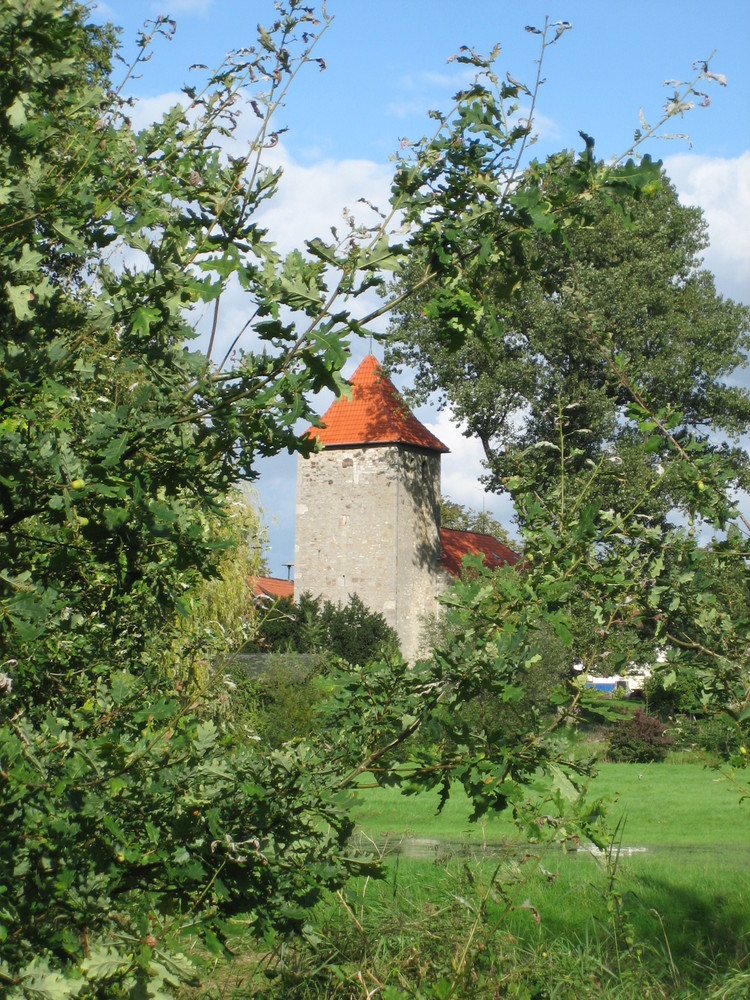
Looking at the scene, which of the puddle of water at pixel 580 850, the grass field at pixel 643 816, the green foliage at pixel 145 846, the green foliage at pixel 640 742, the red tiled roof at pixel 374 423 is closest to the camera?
the green foliage at pixel 145 846

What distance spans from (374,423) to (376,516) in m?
3.82

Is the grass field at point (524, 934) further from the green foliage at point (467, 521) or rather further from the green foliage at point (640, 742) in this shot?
the green foliage at point (467, 521)

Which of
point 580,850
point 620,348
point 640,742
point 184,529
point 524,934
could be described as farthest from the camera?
point 620,348

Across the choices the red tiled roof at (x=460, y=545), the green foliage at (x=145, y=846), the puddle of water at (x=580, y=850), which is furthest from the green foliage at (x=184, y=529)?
the red tiled roof at (x=460, y=545)

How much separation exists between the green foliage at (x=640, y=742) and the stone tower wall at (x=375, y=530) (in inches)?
672

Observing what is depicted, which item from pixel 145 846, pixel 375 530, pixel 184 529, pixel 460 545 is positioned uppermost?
pixel 184 529

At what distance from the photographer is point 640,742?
2409 cm

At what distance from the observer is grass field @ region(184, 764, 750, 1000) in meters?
3.81

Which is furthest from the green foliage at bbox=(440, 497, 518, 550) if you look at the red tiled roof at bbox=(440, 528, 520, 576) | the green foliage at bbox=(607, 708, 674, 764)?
the green foliage at bbox=(607, 708, 674, 764)

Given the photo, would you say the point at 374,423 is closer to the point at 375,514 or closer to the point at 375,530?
the point at 375,514

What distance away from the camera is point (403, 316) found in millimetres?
32531

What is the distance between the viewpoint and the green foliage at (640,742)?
941 inches

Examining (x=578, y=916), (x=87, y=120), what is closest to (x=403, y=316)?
(x=578, y=916)

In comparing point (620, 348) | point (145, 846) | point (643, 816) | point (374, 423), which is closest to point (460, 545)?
point (374, 423)
